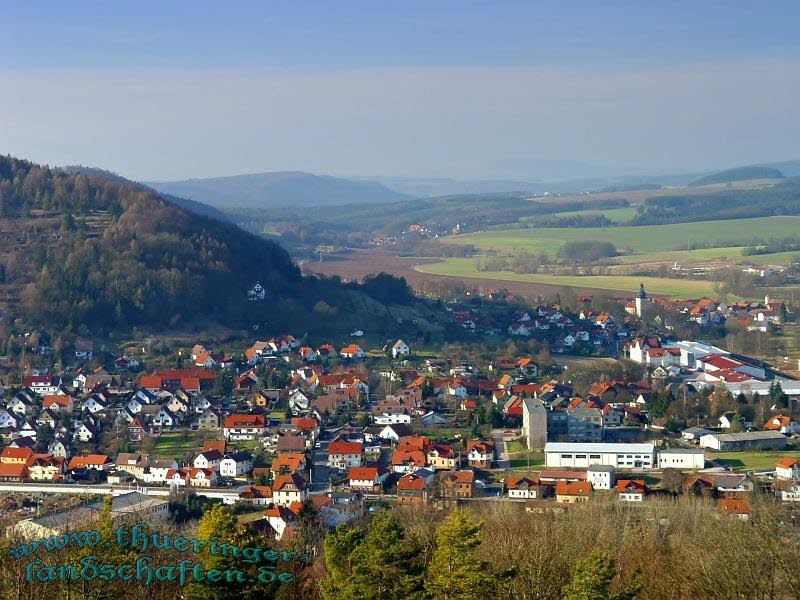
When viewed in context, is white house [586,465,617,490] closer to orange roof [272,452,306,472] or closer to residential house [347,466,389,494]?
residential house [347,466,389,494]

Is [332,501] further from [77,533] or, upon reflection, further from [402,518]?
[77,533]

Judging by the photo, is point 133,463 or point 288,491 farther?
point 133,463

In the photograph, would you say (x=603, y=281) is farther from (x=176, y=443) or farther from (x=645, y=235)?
(x=176, y=443)

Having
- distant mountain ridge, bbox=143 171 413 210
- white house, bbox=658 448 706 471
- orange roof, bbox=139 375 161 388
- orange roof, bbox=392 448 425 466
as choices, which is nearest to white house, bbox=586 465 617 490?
white house, bbox=658 448 706 471

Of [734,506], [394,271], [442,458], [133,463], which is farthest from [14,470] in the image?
[394,271]

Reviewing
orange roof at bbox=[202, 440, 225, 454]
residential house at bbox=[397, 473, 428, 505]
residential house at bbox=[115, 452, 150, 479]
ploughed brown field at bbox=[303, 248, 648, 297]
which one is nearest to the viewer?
residential house at bbox=[397, 473, 428, 505]

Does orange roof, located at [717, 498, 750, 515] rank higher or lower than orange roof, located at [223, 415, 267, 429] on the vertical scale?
lower
